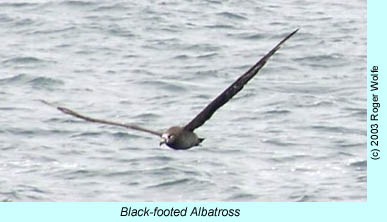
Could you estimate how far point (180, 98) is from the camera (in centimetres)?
2281

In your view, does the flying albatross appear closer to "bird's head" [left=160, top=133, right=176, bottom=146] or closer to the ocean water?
"bird's head" [left=160, top=133, right=176, bottom=146]

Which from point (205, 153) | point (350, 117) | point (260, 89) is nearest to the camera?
point (205, 153)


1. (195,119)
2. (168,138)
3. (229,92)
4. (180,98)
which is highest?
(229,92)

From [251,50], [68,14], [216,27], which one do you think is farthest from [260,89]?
[68,14]

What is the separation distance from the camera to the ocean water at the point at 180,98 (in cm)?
1842

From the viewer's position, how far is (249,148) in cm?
2011

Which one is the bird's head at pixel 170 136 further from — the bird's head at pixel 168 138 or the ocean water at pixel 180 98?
the ocean water at pixel 180 98

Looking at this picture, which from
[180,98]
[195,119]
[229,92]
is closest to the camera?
[229,92]

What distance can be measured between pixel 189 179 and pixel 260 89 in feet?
17.8

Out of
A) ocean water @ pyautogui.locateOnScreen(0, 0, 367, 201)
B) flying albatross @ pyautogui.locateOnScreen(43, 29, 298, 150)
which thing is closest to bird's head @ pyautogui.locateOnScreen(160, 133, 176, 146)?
flying albatross @ pyautogui.locateOnScreen(43, 29, 298, 150)

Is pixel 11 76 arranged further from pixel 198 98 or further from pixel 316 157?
pixel 316 157

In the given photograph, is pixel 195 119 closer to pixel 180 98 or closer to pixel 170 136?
pixel 170 136

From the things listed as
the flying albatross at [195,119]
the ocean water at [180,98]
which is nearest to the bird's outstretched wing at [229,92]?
the flying albatross at [195,119]

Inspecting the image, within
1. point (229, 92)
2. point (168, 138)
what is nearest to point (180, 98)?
point (168, 138)
